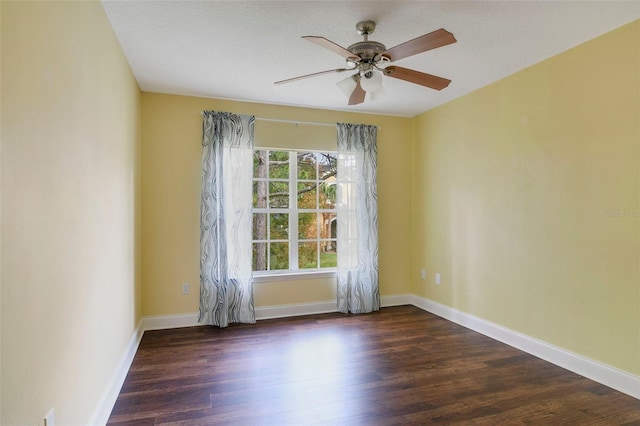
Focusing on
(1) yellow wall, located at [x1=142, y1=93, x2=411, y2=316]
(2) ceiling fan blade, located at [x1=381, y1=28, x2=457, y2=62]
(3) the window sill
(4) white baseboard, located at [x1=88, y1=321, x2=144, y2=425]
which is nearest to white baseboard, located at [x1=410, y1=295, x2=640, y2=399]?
(3) the window sill

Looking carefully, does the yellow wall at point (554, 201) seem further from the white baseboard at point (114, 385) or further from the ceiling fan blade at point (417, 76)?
the white baseboard at point (114, 385)

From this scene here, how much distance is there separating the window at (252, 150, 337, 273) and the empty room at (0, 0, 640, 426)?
0.03 metres

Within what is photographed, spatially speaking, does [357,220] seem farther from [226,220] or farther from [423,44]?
[423,44]

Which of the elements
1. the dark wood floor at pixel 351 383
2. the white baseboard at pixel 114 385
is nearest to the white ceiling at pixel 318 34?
the white baseboard at pixel 114 385

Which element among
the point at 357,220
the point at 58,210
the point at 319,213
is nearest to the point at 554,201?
the point at 357,220

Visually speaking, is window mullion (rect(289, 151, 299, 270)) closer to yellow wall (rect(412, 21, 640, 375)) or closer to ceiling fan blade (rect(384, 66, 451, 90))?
yellow wall (rect(412, 21, 640, 375))

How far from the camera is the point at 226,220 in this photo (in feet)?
12.6

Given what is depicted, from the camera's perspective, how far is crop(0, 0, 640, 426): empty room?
1.52 meters

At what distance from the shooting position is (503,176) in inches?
133

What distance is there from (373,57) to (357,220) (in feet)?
7.64

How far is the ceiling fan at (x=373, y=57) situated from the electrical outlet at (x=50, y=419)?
2061 mm

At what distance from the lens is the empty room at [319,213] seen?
152 centimetres

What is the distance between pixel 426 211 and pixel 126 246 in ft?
11.1

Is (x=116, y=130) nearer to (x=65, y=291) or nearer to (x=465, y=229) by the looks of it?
(x=65, y=291)
